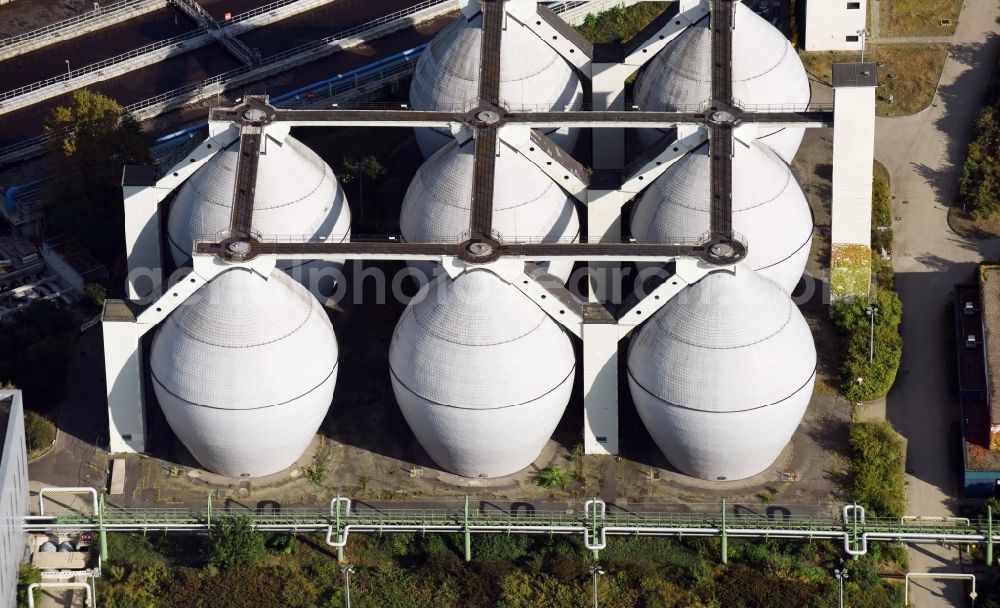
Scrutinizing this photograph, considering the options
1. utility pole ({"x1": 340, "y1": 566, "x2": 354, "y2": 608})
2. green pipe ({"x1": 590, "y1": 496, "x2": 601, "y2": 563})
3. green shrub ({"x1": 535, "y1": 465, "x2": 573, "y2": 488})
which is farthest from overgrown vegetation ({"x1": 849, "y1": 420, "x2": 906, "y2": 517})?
utility pole ({"x1": 340, "y1": 566, "x2": 354, "y2": 608})

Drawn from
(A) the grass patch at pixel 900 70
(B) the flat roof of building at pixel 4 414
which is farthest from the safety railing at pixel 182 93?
(B) the flat roof of building at pixel 4 414

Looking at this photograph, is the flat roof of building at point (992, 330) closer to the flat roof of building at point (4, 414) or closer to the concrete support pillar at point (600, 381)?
the concrete support pillar at point (600, 381)

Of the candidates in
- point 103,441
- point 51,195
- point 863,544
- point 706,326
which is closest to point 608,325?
point 706,326

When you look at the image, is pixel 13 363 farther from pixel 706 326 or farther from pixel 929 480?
pixel 929 480

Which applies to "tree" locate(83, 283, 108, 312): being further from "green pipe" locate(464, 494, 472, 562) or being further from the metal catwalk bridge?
"green pipe" locate(464, 494, 472, 562)

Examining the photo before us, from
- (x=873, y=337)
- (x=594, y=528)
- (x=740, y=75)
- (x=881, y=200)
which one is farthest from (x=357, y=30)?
(x=594, y=528)
